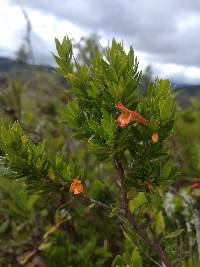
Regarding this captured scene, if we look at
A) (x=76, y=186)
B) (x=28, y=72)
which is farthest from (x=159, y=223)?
(x=28, y=72)

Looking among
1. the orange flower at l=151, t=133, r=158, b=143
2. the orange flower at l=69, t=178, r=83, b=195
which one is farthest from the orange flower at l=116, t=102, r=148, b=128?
the orange flower at l=69, t=178, r=83, b=195

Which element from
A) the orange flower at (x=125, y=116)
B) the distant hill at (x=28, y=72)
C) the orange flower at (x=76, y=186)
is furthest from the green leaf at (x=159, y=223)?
the orange flower at (x=125, y=116)

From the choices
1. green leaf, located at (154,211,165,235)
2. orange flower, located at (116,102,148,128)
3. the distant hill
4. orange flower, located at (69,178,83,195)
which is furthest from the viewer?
the distant hill

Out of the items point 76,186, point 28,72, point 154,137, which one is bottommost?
point 76,186

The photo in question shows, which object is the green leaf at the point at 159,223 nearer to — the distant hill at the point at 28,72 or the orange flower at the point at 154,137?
the distant hill at the point at 28,72

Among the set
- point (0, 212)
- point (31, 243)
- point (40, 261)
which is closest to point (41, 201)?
point (0, 212)

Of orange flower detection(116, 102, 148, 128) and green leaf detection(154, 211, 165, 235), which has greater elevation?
orange flower detection(116, 102, 148, 128)

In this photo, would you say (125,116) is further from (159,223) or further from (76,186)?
(159,223)

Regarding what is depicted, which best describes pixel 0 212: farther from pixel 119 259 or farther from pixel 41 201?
pixel 119 259

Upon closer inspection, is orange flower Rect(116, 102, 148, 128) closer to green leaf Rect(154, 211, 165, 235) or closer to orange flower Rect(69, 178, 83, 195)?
orange flower Rect(69, 178, 83, 195)

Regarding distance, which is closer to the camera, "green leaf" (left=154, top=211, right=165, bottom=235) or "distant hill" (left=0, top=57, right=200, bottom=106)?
"green leaf" (left=154, top=211, right=165, bottom=235)

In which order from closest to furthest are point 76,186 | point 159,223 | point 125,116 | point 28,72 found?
point 125,116 → point 76,186 → point 159,223 → point 28,72

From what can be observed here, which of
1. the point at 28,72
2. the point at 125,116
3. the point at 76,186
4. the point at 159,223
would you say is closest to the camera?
the point at 125,116
